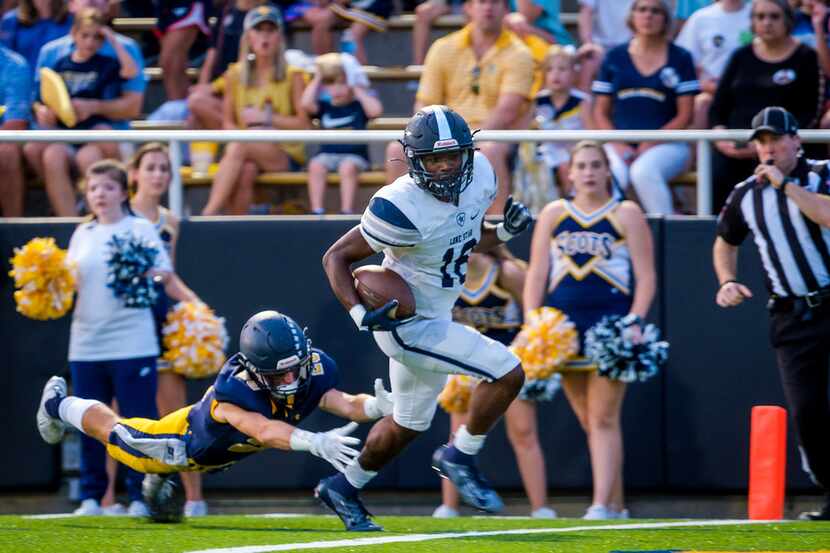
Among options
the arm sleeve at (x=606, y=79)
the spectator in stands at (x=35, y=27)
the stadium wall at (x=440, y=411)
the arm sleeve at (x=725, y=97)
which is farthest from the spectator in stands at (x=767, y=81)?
the spectator in stands at (x=35, y=27)

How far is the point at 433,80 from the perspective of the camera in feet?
30.0

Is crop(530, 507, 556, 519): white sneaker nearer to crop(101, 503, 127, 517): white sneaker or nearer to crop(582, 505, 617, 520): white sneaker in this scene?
crop(582, 505, 617, 520): white sneaker

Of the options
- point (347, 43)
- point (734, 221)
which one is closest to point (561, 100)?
point (734, 221)

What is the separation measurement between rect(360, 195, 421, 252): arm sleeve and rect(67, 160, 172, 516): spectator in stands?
7.18 ft

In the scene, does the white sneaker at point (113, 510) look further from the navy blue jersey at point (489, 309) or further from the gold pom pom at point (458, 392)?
the navy blue jersey at point (489, 309)

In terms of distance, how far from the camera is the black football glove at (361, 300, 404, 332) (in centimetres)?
590

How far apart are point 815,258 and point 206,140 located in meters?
3.45

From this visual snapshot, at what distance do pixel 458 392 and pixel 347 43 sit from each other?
12.0ft

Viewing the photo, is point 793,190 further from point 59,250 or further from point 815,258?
point 59,250

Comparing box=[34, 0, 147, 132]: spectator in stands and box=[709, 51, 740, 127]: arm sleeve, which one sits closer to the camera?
box=[709, 51, 740, 127]: arm sleeve

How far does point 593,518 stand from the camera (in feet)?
25.1

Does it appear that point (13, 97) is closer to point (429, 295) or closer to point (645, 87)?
point (645, 87)

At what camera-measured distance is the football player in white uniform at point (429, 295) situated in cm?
602

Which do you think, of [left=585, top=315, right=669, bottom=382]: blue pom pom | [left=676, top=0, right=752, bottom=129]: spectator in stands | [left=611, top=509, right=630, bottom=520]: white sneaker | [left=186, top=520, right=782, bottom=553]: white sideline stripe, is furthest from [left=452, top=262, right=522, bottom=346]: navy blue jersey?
[left=676, top=0, right=752, bottom=129]: spectator in stands
